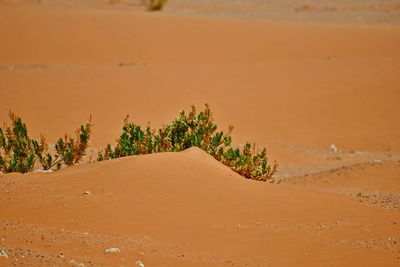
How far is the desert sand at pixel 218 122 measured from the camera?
5961 millimetres

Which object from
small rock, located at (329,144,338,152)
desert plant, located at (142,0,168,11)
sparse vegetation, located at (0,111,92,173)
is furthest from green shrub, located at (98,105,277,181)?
desert plant, located at (142,0,168,11)

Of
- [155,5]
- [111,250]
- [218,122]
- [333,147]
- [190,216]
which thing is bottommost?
[111,250]

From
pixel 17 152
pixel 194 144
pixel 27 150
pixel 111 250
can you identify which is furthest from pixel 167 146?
pixel 111 250

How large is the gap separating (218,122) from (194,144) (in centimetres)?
854

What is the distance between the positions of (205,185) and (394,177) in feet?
16.8

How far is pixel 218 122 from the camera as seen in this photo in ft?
58.9

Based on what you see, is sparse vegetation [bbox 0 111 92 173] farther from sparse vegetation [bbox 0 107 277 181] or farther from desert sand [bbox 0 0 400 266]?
desert sand [bbox 0 0 400 266]

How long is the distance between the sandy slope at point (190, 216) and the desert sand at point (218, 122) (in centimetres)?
2

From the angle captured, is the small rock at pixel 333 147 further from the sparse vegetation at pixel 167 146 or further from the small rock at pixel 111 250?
the small rock at pixel 111 250

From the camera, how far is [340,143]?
16.6 metres

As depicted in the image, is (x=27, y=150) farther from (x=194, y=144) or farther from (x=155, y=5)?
(x=155, y=5)

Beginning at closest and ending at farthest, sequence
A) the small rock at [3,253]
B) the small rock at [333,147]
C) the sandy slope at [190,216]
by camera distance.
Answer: the small rock at [3,253], the sandy slope at [190,216], the small rock at [333,147]

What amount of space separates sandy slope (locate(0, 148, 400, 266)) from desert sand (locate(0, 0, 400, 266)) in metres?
0.02

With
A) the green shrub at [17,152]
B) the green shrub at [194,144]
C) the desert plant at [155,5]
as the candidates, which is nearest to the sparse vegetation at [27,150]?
the green shrub at [17,152]
